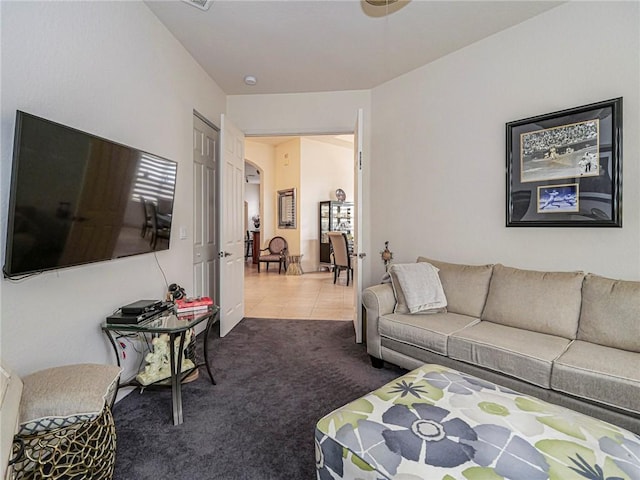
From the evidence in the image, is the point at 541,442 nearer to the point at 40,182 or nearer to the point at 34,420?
the point at 34,420

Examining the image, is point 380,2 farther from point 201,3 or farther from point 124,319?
point 124,319

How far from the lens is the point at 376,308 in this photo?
2.59m

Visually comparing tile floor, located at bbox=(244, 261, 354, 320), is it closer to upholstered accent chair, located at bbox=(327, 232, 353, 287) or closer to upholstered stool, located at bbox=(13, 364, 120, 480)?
upholstered accent chair, located at bbox=(327, 232, 353, 287)

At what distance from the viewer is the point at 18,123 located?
129cm

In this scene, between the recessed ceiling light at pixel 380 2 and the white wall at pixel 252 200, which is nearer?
the recessed ceiling light at pixel 380 2

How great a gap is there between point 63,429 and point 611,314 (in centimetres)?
282

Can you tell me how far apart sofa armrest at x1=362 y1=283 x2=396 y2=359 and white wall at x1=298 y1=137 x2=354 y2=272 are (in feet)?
17.2

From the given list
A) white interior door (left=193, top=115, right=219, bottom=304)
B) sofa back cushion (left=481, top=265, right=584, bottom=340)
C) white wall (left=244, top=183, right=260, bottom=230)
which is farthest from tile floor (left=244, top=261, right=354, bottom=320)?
white wall (left=244, top=183, right=260, bottom=230)

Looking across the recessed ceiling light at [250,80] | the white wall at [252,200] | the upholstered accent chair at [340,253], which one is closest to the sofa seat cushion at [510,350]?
the recessed ceiling light at [250,80]

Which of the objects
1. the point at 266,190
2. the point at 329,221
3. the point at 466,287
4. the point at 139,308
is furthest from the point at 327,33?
the point at 266,190

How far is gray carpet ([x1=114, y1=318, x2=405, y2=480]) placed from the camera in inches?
61.1

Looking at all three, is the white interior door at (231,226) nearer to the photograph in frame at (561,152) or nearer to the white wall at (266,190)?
the photograph in frame at (561,152)

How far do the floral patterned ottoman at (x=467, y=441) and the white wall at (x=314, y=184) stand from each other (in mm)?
6548

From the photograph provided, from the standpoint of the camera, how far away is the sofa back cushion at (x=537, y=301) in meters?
2.08
